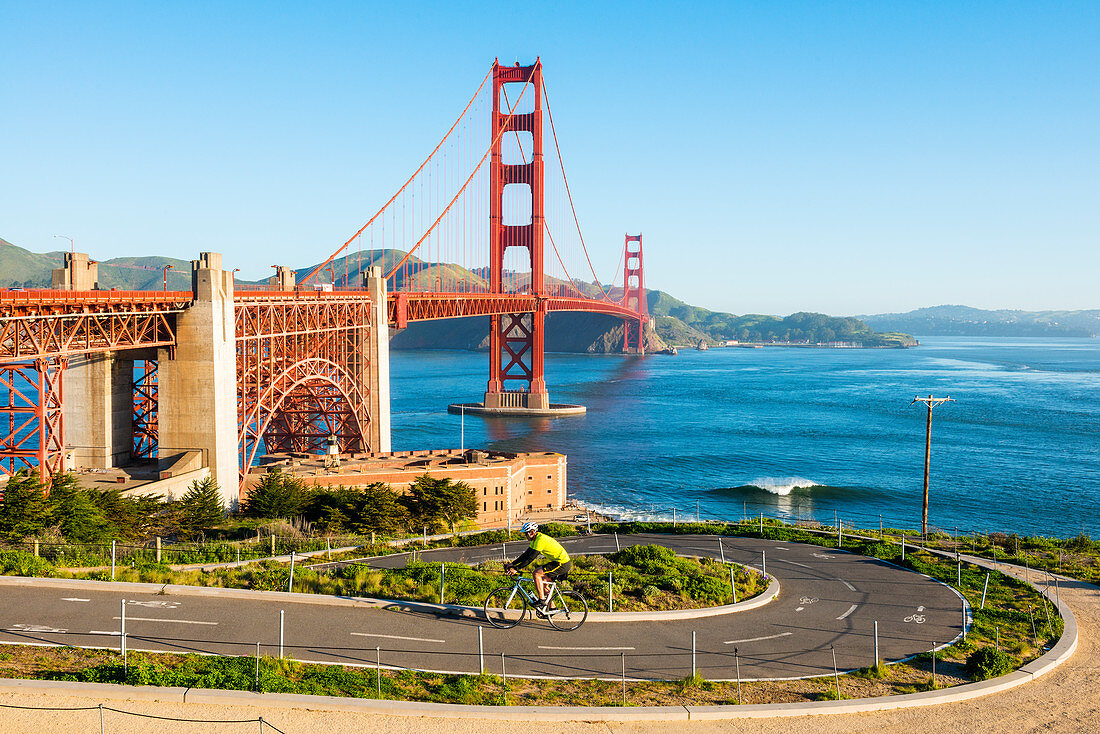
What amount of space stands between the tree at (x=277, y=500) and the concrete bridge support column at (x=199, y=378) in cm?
307

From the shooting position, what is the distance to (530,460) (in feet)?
154

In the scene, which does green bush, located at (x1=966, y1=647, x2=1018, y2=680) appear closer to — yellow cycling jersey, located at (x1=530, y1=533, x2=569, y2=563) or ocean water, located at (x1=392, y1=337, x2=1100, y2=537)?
yellow cycling jersey, located at (x1=530, y1=533, x2=569, y2=563)

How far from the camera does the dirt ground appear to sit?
946 cm

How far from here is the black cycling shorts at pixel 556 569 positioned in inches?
504

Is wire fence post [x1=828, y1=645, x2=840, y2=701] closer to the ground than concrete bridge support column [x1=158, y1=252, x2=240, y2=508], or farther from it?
closer to the ground

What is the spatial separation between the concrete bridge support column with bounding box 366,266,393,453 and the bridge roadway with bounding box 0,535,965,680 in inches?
1643

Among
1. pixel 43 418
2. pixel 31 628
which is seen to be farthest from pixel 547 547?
pixel 43 418

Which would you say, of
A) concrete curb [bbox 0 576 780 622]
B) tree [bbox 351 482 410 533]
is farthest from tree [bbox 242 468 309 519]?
concrete curb [bbox 0 576 780 622]

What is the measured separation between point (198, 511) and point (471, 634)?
17991mm

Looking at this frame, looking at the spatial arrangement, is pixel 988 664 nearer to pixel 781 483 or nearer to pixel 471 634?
pixel 471 634

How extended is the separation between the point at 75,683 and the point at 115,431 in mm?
29524

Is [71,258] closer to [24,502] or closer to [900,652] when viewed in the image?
[24,502]

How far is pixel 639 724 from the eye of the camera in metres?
10.3

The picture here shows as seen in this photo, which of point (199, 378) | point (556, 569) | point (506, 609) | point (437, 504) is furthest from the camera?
point (199, 378)
